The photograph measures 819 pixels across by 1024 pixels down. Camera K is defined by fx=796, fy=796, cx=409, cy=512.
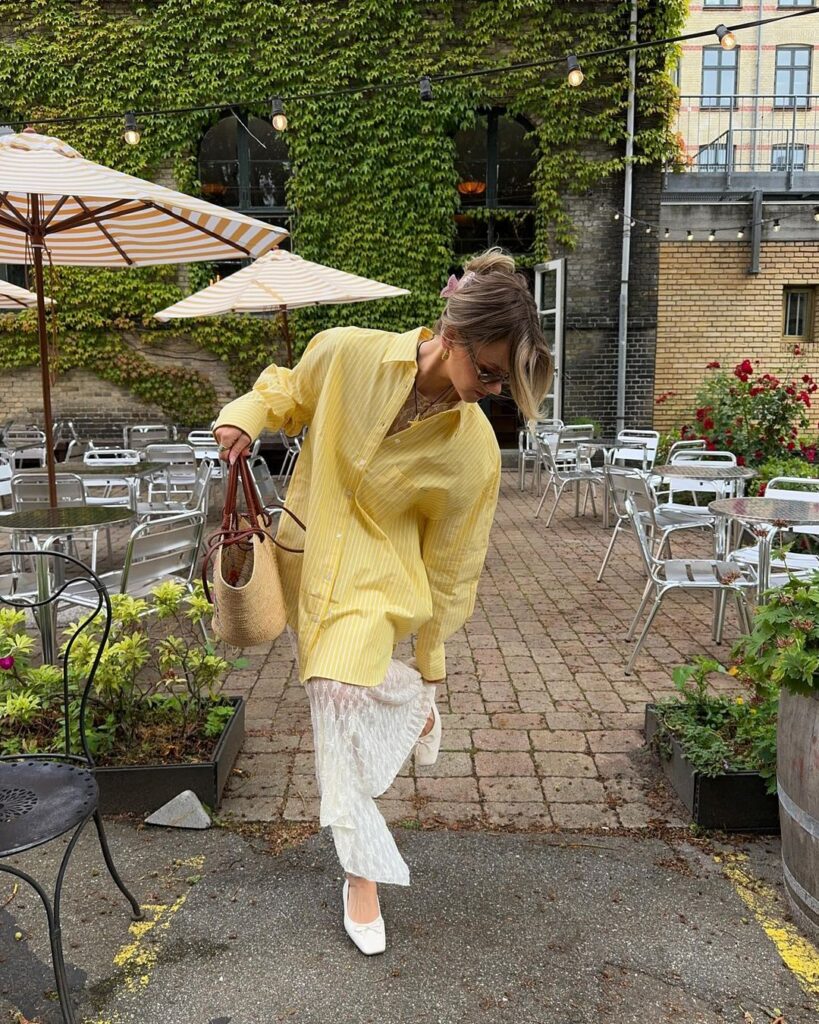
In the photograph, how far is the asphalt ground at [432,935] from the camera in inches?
77.4

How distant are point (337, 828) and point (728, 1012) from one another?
1.05 m

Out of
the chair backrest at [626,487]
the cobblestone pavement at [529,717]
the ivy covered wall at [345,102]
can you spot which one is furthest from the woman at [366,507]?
the ivy covered wall at [345,102]

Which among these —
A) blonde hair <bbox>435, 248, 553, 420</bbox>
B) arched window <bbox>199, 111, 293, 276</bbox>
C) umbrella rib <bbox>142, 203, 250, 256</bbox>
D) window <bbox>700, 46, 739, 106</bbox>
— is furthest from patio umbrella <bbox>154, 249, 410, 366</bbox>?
window <bbox>700, 46, 739, 106</bbox>

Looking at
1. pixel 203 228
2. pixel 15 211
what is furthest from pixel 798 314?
pixel 15 211

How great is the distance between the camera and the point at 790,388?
28.8 feet

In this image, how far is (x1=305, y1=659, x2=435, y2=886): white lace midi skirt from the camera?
196 cm

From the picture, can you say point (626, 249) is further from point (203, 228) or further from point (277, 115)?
point (203, 228)

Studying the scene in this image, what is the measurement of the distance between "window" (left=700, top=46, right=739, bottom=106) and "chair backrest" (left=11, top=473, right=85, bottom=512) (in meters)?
31.8

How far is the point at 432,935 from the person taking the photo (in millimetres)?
2227

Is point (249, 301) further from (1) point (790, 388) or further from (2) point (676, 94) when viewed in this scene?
(2) point (676, 94)

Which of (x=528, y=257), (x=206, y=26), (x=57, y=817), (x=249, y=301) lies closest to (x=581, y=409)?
(x=528, y=257)

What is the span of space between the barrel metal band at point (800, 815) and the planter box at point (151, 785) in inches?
72.1

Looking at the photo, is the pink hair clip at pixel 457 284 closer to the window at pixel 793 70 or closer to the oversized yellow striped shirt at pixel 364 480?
the oversized yellow striped shirt at pixel 364 480

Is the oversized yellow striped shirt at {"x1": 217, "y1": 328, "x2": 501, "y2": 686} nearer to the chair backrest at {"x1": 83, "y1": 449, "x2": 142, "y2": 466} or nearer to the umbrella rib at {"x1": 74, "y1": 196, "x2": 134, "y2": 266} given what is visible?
the umbrella rib at {"x1": 74, "y1": 196, "x2": 134, "y2": 266}
